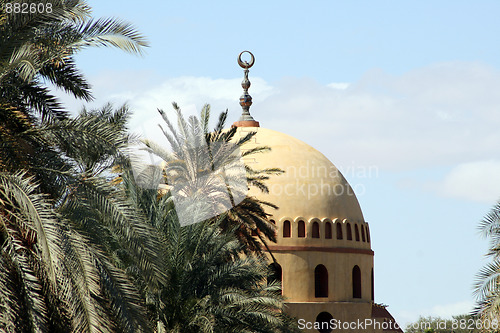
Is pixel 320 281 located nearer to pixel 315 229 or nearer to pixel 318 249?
pixel 318 249

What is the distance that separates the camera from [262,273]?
60.5 feet

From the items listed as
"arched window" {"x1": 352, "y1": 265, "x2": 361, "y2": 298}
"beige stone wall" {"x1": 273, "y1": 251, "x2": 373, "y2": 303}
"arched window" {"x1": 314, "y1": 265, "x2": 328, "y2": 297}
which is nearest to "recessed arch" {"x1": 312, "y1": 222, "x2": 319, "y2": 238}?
"beige stone wall" {"x1": 273, "y1": 251, "x2": 373, "y2": 303}

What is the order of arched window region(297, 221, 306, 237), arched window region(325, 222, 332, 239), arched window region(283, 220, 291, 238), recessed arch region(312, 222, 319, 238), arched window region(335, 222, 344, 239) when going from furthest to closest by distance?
arched window region(335, 222, 344, 239) < arched window region(325, 222, 332, 239) < recessed arch region(312, 222, 319, 238) < arched window region(297, 221, 306, 237) < arched window region(283, 220, 291, 238)

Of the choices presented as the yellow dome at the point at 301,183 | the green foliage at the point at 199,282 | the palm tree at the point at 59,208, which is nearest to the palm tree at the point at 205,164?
the green foliage at the point at 199,282

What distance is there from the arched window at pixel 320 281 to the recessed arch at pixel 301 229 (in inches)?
59.9

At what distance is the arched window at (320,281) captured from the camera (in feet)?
103

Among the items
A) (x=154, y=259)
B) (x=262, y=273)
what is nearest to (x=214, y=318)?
(x=262, y=273)

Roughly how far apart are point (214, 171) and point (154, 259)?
11.1 m

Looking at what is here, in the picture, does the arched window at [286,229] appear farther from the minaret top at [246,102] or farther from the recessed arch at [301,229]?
the minaret top at [246,102]

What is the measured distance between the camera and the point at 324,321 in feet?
102

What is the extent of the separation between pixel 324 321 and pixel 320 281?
154 centimetres

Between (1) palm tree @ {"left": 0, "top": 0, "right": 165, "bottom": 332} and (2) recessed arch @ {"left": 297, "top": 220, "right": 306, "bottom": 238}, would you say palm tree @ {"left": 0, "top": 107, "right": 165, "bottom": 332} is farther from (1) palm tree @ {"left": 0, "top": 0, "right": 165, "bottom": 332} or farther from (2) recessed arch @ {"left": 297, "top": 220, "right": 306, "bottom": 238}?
(2) recessed arch @ {"left": 297, "top": 220, "right": 306, "bottom": 238}

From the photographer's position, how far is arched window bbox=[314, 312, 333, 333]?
3097 cm

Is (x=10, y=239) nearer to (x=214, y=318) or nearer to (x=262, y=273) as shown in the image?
(x=214, y=318)
